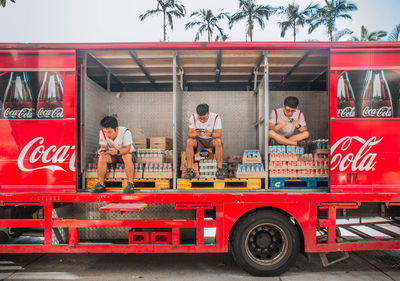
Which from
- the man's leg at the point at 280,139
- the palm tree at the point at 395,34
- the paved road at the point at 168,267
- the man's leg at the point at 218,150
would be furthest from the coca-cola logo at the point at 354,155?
the palm tree at the point at 395,34

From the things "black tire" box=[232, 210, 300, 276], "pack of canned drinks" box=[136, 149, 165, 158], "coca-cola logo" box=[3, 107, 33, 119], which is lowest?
"black tire" box=[232, 210, 300, 276]

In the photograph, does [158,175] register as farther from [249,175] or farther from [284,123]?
[284,123]

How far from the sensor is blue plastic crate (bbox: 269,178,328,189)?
16.6ft

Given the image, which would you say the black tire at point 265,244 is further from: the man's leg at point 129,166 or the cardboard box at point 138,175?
the man's leg at point 129,166

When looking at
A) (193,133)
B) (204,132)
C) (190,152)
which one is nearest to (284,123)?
(204,132)

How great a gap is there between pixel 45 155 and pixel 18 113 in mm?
829

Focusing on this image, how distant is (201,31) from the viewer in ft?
87.4

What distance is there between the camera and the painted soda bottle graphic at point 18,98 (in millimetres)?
4734

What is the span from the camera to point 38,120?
4.72 meters

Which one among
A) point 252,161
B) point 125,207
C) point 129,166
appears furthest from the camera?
point 252,161

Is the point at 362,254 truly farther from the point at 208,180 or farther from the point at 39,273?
the point at 39,273

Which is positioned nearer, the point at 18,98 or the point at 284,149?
the point at 18,98

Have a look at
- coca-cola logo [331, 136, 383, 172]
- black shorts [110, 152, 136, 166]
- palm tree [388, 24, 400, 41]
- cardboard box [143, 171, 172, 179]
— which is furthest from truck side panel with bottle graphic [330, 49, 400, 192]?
palm tree [388, 24, 400, 41]

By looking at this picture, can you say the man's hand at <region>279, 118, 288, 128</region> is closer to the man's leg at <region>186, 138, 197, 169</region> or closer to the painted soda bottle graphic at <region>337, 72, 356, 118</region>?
the painted soda bottle graphic at <region>337, 72, 356, 118</region>
